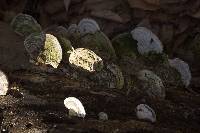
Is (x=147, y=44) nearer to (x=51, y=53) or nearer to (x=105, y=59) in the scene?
(x=105, y=59)

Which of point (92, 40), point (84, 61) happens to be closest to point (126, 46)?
point (92, 40)

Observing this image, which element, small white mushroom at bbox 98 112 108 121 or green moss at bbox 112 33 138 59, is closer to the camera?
small white mushroom at bbox 98 112 108 121

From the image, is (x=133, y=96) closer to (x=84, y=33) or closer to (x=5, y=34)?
(x=84, y=33)

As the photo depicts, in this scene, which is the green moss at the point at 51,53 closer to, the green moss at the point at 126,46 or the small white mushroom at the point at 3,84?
the small white mushroom at the point at 3,84

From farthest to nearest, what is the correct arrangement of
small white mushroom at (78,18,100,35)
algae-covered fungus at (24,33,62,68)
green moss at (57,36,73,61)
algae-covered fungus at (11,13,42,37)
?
small white mushroom at (78,18,100,35)
algae-covered fungus at (11,13,42,37)
green moss at (57,36,73,61)
algae-covered fungus at (24,33,62,68)

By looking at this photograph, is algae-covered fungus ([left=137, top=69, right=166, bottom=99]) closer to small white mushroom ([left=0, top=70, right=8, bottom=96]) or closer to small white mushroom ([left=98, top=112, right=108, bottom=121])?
small white mushroom ([left=98, top=112, right=108, bottom=121])

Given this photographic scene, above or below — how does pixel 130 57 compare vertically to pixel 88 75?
above

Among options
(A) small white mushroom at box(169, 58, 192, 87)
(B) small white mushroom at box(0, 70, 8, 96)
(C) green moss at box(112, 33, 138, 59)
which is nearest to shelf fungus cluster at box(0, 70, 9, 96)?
(B) small white mushroom at box(0, 70, 8, 96)

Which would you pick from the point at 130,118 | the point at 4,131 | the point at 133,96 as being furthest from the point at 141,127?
the point at 4,131
